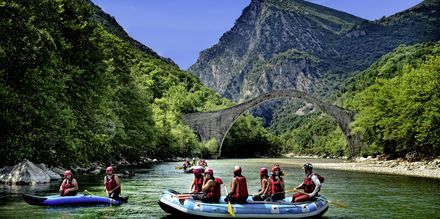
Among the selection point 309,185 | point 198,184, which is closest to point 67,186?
point 198,184

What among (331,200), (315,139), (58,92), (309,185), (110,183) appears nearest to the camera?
(309,185)

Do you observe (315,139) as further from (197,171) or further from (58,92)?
(197,171)

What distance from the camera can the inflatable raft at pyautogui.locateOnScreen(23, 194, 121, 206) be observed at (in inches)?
647

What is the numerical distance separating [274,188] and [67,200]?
23.7 feet

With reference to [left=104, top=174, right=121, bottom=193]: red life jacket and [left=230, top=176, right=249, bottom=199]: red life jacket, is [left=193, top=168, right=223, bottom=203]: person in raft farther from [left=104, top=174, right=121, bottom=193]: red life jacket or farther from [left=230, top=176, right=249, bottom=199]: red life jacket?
[left=104, top=174, right=121, bottom=193]: red life jacket

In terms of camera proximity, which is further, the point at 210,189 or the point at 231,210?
the point at 210,189

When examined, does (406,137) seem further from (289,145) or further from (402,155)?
(289,145)

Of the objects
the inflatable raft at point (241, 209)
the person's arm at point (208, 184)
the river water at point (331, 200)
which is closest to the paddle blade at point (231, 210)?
the inflatable raft at point (241, 209)

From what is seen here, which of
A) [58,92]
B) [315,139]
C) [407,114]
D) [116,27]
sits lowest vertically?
[315,139]

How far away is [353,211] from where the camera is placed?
17.4m

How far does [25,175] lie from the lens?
24.5 metres

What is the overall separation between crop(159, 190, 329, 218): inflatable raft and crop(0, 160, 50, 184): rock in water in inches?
468

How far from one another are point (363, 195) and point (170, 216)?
10557 mm

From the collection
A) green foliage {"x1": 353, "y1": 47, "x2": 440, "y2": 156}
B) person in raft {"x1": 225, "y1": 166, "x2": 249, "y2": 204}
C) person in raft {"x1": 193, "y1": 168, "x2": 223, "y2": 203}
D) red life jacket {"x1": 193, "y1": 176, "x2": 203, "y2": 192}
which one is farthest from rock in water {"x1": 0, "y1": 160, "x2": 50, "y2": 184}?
green foliage {"x1": 353, "y1": 47, "x2": 440, "y2": 156}
